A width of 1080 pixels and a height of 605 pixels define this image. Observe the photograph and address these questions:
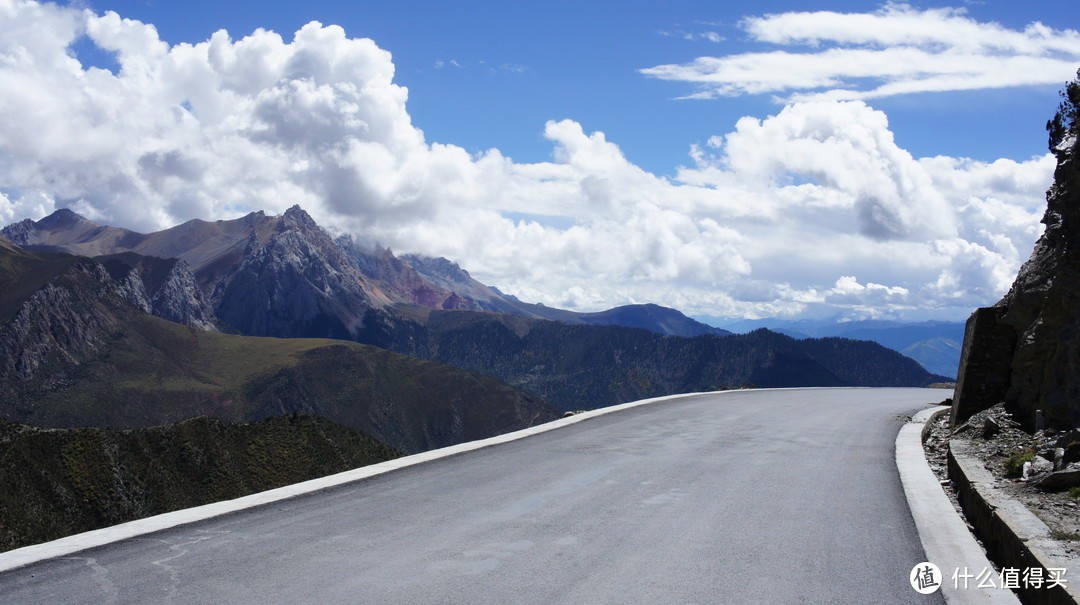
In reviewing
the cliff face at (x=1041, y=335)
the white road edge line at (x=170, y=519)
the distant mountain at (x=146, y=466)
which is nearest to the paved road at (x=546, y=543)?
the white road edge line at (x=170, y=519)

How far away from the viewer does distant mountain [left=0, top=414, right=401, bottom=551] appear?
86.1ft

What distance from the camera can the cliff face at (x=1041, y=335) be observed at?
1034 cm

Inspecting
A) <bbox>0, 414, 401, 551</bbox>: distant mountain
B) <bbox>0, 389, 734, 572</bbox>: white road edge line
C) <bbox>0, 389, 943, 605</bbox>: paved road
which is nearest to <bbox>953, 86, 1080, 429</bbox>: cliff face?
<bbox>0, 389, 943, 605</bbox>: paved road

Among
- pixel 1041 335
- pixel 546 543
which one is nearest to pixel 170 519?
pixel 546 543

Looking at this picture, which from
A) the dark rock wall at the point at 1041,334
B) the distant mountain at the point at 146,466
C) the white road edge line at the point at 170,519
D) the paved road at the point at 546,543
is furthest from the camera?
the distant mountain at the point at 146,466

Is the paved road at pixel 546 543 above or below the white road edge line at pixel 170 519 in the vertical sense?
below

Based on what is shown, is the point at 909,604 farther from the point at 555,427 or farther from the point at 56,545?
the point at 555,427

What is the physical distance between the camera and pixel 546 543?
22.4ft

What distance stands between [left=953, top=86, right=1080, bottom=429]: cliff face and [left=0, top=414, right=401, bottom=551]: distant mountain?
2256cm

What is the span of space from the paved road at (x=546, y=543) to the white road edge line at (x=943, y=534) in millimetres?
147

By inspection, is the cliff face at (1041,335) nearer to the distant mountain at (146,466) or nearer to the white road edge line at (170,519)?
the white road edge line at (170,519)

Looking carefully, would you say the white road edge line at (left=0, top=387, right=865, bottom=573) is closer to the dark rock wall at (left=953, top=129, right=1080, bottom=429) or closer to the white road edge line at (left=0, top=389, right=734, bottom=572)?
the white road edge line at (left=0, top=389, right=734, bottom=572)

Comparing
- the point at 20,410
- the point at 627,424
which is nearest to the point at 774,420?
the point at 627,424

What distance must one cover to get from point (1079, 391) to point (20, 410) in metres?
194
